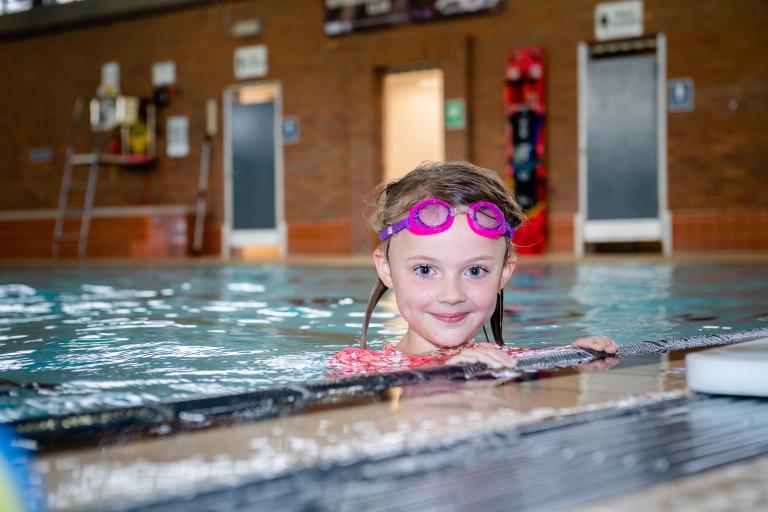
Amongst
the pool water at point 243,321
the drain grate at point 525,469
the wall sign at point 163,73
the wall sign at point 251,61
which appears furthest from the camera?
the wall sign at point 163,73

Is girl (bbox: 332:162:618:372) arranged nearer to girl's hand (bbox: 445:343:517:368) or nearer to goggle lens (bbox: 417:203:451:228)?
goggle lens (bbox: 417:203:451:228)

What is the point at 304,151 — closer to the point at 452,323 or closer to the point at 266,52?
the point at 266,52

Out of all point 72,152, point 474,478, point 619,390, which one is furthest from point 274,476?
point 72,152

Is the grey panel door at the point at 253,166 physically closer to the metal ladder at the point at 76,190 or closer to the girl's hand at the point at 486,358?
the metal ladder at the point at 76,190

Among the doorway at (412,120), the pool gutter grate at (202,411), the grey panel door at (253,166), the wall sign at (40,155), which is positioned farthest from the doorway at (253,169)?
the pool gutter grate at (202,411)

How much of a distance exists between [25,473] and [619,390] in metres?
1.01

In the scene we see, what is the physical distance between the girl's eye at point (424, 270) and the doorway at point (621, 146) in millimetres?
8732

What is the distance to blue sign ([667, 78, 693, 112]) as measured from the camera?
33.1 ft

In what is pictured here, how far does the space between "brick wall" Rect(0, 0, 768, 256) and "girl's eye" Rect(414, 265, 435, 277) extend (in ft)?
28.2

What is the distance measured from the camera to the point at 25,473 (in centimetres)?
108

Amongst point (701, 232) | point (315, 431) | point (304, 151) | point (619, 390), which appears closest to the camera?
point (315, 431)

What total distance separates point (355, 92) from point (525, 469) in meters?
11.2

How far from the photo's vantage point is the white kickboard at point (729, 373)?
1.48 meters

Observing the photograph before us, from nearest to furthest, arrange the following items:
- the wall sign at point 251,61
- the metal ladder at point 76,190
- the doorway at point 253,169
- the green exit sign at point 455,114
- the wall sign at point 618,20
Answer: the wall sign at point 618,20 → the green exit sign at point 455,114 → the wall sign at point 251,61 → the doorway at point 253,169 → the metal ladder at point 76,190
